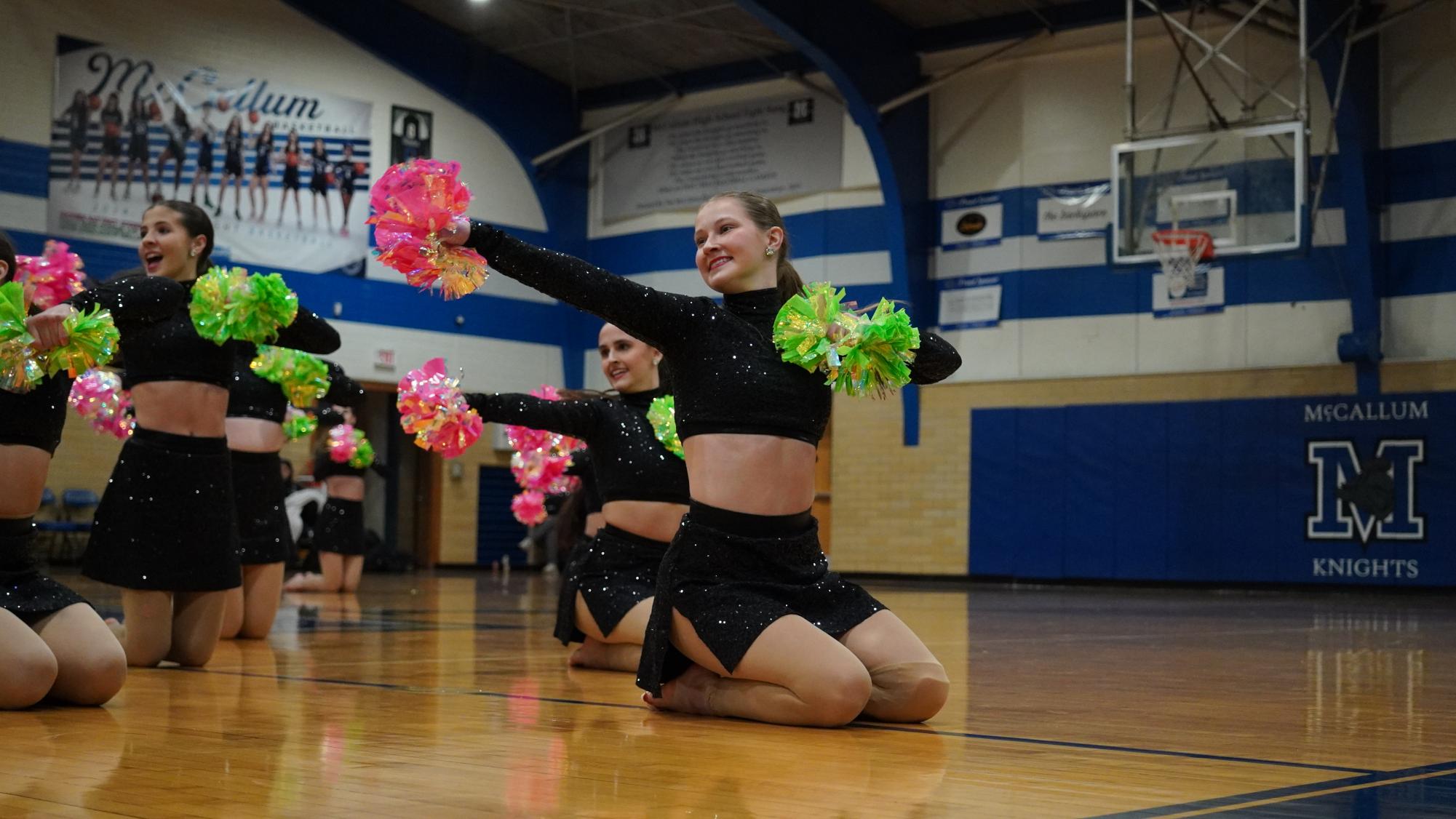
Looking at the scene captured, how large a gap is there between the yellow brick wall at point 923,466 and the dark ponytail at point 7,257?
1524cm

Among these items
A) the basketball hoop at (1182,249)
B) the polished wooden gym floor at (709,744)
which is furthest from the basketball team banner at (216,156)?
the polished wooden gym floor at (709,744)

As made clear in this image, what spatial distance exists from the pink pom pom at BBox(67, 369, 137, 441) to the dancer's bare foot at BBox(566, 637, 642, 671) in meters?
2.18

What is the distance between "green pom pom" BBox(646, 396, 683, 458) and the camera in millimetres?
6145

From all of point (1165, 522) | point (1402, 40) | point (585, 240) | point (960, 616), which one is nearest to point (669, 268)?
point (585, 240)

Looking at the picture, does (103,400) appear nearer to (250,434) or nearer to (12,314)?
(250,434)

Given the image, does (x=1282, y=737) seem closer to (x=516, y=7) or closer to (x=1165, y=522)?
(x=1165, y=522)

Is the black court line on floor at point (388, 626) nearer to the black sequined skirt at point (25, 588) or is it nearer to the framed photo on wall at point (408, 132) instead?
the black sequined skirt at point (25, 588)

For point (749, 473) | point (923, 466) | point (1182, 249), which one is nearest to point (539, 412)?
point (749, 473)

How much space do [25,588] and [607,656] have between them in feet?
8.07

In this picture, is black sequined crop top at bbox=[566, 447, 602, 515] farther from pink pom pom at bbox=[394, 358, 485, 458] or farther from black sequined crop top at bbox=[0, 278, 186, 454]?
black sequined crop top at bbox=[0, 278, 186, 454]

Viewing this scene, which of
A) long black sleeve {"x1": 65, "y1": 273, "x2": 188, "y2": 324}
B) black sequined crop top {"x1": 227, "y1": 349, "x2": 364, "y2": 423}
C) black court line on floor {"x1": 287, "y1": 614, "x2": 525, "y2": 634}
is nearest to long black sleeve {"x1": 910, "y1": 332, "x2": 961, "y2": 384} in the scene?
long black sleeve {"x1": 65, "y1": 273, "x2": 188, "y2": 324}

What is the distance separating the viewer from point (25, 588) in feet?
14.4

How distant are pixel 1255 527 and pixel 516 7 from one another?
A: 11181 millimetres

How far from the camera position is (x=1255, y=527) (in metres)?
17.2
